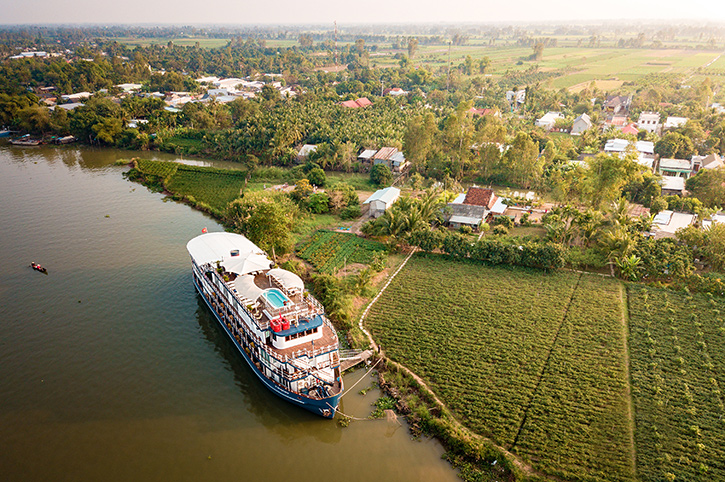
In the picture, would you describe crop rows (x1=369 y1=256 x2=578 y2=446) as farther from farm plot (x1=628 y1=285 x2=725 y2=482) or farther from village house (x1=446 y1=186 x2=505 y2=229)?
village house (x1=446 y1=186 x2=505 y2=229)

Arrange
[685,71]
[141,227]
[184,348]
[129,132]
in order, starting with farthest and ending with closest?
[685,71], [129,132], [141,227], [184,348]

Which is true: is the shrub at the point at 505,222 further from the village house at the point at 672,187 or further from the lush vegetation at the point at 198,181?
the lush vegetation at the point at 198,181

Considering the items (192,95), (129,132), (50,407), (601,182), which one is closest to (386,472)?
(50,407)

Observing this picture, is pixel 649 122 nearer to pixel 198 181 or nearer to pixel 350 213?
pixel 350 213

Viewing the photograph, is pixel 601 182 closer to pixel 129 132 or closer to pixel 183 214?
pixel 183 214

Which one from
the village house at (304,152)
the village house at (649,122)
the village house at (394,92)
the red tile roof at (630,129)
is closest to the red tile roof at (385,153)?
the village house at (304,152)

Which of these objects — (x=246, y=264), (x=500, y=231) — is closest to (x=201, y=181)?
(x=246, y=264)

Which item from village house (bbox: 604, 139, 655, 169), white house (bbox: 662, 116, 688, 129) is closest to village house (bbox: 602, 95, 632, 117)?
white house (bbox: 662, 116, 688, 129)
